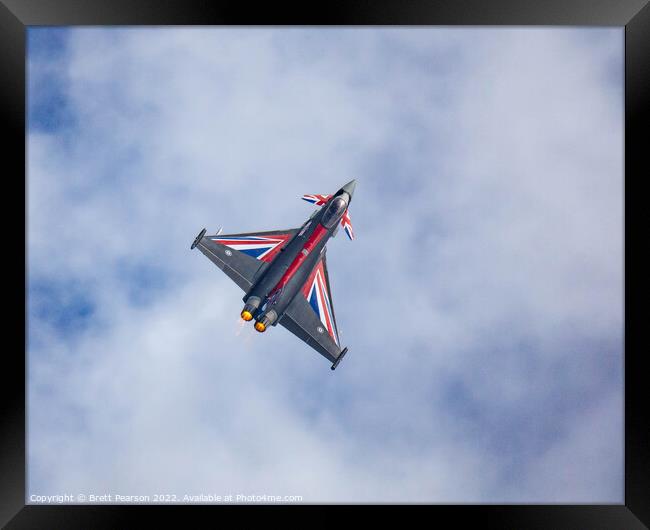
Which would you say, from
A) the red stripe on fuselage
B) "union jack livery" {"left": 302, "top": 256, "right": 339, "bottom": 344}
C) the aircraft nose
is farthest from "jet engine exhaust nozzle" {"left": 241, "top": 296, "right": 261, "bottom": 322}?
the aircraft nose

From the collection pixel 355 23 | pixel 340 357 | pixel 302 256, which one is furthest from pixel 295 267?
pixel 355 23

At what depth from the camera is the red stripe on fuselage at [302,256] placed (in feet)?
102

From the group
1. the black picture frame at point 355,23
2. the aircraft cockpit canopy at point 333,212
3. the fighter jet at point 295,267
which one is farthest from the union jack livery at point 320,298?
the black picture frame at point 355,23

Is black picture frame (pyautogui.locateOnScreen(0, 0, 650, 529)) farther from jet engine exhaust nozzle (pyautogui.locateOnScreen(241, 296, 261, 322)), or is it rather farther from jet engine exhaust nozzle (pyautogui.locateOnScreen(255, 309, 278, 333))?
jet engine exhaust nozzle (pyautogui.locateOnScreen(241, 296, 261, 322))

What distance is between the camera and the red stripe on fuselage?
31.1 metres

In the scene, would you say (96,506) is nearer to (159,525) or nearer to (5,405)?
(159,525)

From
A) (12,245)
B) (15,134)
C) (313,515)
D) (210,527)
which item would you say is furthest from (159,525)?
(15,134)

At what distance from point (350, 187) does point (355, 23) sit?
17917 mm

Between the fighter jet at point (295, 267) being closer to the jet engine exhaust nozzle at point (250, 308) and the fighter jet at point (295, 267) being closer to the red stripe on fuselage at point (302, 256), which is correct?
the red stripe on fuselage at point (302, 256)

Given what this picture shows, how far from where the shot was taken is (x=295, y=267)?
3186cm

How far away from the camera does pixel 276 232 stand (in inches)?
1353

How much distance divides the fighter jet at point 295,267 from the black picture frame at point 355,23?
13755 mm

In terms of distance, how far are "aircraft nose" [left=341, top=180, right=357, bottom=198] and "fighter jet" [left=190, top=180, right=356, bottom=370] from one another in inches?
20.4

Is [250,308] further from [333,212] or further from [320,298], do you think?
[333,212]
